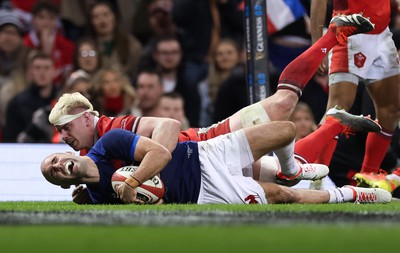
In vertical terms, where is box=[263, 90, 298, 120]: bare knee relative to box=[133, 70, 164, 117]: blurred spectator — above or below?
above

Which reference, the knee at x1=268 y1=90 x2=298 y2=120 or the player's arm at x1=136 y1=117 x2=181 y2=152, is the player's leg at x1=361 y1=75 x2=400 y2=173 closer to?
the knee at x1=268 y1=90 x2=298 y2=120

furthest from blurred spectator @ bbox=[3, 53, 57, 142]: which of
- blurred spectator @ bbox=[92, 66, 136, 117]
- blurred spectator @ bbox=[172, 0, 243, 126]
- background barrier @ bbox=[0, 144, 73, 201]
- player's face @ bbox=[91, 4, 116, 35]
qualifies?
background barrier @ bbox=[0, 144, 73, 201]

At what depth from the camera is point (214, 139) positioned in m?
9.41

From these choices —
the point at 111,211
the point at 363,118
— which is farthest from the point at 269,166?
the point at 111,211

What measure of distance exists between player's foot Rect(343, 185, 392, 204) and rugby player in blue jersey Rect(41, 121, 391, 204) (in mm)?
385

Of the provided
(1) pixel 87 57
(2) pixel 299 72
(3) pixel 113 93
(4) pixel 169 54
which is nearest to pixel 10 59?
(1) pixel 87 57

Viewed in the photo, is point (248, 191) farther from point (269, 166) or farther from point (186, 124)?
point (186, 124)

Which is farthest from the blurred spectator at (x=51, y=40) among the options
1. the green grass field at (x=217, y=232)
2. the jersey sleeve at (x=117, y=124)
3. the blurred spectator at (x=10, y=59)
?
the green grass field at (x=217, y=232)

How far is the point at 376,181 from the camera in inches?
411

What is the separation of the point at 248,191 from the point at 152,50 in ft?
21.7

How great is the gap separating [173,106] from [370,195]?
4.57 m

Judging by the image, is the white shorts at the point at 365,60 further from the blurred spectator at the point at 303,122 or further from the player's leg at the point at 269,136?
the blurred spectator at the point at 303,122

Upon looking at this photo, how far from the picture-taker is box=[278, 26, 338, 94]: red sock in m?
9.62

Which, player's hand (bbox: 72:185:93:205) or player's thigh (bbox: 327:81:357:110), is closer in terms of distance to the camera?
player's hand (bbox: 72:185:93:205)
